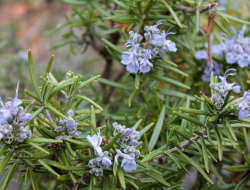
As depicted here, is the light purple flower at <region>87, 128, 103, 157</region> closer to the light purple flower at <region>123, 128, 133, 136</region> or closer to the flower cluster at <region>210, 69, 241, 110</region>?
the light purple flower at <region>123, 128, 133, 136</region>

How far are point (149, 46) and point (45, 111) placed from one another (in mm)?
506

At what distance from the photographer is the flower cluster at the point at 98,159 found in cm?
71

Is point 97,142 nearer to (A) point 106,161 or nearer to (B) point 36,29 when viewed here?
(A) point 106,161

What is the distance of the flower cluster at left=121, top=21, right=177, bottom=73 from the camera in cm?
97

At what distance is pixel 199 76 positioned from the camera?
1435 millimetres

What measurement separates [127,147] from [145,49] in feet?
1.46

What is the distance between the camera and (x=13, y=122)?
0.68 meters

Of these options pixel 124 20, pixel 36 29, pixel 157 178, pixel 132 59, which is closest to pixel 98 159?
pixel 157 178

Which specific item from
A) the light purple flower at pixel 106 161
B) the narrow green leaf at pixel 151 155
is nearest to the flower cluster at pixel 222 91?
the narrow green leaf at pixel 151 155

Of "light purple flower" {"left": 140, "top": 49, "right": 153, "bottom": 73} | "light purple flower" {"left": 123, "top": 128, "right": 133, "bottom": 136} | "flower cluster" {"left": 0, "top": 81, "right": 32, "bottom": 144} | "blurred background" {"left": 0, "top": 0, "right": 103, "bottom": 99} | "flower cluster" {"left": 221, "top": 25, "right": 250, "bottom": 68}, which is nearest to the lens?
"flower cluster" {"left": 0, "top": 81, "right": 32, "bottom": 144}

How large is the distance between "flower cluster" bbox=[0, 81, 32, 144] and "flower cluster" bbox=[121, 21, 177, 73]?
450mm

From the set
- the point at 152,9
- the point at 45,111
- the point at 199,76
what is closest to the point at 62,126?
the point at 45,111

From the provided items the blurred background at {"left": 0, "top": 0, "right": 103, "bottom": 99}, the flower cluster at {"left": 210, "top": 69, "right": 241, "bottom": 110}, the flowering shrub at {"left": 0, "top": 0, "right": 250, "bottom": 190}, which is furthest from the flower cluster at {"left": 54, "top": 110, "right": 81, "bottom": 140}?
the blurred background at {"left": 0, "top": 0, "right": 103, "bottom": 99}

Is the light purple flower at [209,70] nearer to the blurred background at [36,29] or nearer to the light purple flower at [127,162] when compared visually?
the light purple flower at [127,162]
